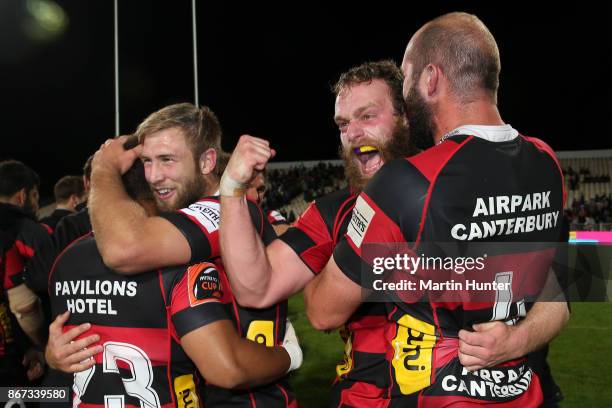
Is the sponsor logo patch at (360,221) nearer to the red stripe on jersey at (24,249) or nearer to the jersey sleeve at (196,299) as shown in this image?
the jersey sleeve at (196,299)

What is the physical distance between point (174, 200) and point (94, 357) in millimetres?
719

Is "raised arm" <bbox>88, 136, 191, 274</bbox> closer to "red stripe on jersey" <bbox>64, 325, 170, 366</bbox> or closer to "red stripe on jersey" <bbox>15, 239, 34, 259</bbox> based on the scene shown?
"red stripe on jersey" <bbox>64, 325, 170, 366</bbox>

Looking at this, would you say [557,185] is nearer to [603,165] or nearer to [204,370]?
[204,370]

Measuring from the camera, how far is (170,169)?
2338mm

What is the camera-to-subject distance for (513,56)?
1117 inches

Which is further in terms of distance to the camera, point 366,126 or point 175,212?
point 366,126

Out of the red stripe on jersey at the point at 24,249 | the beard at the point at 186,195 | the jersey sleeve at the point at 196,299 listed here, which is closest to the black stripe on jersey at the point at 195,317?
the jersey sleeve at the point at 196,299

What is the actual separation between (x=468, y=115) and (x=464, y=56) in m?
0.19

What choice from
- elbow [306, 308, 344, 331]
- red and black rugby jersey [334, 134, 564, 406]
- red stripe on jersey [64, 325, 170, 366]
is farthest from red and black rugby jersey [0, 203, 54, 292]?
red and black rugby jersey [334, 134, 564, 406]

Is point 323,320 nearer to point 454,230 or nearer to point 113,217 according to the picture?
point 454,230

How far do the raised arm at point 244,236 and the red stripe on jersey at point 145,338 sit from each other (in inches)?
12.5

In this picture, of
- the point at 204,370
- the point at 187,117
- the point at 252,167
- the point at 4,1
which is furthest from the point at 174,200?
the point at 4,1

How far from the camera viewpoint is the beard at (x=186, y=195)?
2.37m

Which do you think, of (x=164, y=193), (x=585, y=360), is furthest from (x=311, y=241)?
(x=585, y=360)
